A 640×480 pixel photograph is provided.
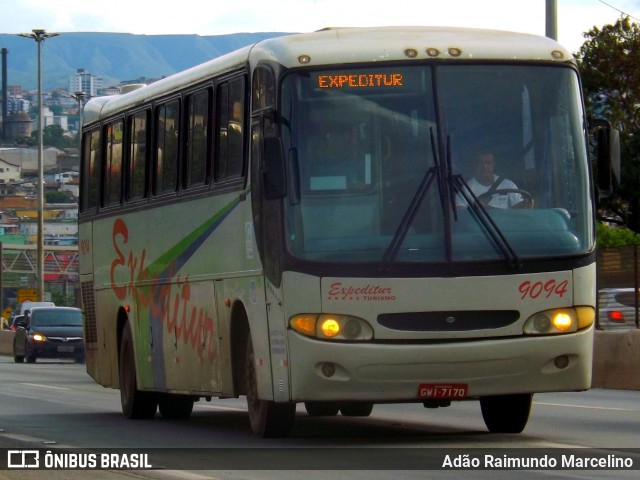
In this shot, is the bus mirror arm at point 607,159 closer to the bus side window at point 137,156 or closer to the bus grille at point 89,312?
the bus side window at point 137,156

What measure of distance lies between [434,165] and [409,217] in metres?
0.47

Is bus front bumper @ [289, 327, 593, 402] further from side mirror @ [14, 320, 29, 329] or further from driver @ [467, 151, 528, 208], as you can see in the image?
side mirror @ [14, 320, 29, 329]

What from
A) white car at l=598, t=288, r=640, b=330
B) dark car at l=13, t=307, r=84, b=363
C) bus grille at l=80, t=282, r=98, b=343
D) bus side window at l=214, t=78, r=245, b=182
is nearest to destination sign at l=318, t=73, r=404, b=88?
bus side window at l=214, t=78, r=245, b=182

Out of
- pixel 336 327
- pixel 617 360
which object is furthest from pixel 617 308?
pixel 336 327

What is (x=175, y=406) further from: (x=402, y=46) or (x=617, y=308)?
(x=617, y=308)

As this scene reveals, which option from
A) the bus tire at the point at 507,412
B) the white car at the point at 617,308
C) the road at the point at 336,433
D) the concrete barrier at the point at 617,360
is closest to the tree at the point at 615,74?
the white car at the point at 617,308

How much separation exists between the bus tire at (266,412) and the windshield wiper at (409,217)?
5.54ft

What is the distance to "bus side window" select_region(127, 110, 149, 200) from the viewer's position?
17.7 m

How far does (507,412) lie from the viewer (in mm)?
14484

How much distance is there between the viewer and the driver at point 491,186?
42.6ft

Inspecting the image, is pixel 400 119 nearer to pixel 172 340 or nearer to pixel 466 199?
pixel 466 199

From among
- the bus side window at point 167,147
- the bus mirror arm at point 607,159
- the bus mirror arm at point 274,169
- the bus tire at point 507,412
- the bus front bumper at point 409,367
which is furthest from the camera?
the bus side window at point 167,147

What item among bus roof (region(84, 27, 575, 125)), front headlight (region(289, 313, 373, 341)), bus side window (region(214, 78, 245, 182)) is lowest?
front headlight (region(289, 313, 373, 341))

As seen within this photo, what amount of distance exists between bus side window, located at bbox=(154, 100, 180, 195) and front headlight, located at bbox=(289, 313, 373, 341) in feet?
13.3
